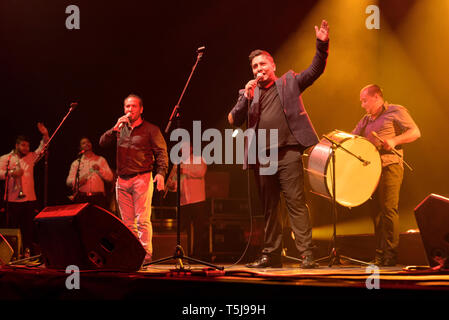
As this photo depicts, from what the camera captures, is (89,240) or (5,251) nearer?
(89,240)

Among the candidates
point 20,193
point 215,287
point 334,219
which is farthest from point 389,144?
point 20,193

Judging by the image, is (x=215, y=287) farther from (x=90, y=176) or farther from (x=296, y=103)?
(x=90, y=176)

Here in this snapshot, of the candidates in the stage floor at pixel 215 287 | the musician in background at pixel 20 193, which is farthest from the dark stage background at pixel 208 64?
the stage floor at pixel 215 287

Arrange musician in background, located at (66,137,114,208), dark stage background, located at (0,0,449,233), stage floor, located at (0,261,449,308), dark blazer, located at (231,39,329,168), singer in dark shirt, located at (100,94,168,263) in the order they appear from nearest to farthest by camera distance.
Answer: stage floor, located at (0,261,449,308) < dark blazer, located at (231,39,329,168) < singer in dark shirt, located at (100,94,168,263) < dark stage background, located at (0,0,449,233) < musician in background, located at (66,137,114,208)

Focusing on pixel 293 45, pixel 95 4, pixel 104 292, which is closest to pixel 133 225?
pixel 104 292

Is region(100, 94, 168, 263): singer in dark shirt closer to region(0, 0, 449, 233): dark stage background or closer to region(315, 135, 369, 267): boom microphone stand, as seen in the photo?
region(315, 135, 369, 267): boom microphone stand

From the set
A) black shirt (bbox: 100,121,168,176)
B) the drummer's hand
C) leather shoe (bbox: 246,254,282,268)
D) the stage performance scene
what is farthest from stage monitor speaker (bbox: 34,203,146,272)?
the drummer's hand

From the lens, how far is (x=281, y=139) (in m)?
4.25

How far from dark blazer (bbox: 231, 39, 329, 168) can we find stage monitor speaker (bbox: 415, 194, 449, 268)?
122 centimetres

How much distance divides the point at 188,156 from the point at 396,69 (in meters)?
3.38

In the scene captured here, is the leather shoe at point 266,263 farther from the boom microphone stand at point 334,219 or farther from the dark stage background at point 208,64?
the dark stage background at point 208,64

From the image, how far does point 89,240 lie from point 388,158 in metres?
3.40

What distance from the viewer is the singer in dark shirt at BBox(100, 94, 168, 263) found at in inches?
206
